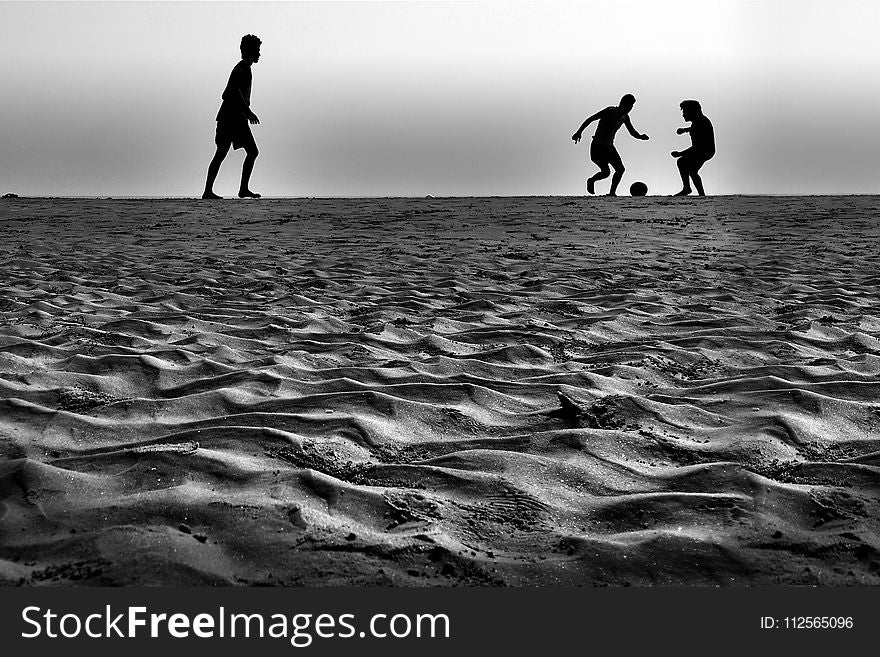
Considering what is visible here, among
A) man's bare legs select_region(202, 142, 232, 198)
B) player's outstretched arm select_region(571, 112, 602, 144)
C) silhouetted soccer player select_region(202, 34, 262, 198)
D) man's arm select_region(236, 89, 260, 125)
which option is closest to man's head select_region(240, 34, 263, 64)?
silhouetted soccer player select_region(202, 34, 262, 198)

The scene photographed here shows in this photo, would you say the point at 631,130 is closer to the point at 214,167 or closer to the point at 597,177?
the point at 597,177

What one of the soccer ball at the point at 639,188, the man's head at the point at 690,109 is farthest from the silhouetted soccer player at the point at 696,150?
the soccer ball at the point at 639,188

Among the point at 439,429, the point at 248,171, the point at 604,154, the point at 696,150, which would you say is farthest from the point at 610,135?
the point at 439,429

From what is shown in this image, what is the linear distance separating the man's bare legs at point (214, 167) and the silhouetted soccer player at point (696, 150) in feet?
24.5

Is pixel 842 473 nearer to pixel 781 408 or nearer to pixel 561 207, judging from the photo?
pixel 781 408

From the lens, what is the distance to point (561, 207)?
35.2 feet

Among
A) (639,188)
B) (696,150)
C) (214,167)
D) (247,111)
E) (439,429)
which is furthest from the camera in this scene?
(639,188)

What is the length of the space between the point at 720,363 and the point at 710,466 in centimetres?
119

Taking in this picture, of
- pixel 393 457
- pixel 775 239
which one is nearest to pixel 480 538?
pixel 393 457

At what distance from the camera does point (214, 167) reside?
1180 cm

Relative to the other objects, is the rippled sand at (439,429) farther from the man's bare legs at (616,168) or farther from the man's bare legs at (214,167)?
the man's bare legs at (616,168)

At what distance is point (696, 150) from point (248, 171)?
7.47 metres

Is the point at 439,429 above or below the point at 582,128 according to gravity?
below

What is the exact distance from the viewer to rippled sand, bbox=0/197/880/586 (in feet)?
5.26
